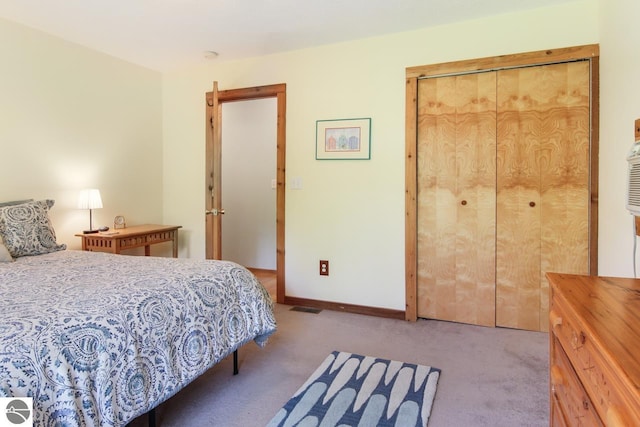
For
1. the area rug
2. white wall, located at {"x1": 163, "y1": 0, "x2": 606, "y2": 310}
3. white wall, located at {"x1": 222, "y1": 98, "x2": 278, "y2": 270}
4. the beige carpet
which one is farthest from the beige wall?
white wall, located at {"x1": 222, "y1": 98, "x2": 278, "y2": 270}

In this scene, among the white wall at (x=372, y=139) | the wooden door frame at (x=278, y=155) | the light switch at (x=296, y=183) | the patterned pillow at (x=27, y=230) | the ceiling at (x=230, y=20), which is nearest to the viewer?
the patterned pillow at (x=27, y=230)

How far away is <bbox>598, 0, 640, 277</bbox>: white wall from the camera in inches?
74.8

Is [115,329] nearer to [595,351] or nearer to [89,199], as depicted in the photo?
[595,351]

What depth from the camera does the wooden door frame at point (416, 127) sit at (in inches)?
98.5

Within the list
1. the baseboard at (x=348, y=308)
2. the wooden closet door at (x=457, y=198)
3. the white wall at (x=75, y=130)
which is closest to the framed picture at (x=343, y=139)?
the wooden closet door at (x=457, y=198)

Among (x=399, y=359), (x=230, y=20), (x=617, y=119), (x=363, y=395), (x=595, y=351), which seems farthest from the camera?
(x=230, y=20)

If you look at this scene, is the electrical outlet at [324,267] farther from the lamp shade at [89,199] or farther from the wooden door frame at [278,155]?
the lamp shade at [89,199]

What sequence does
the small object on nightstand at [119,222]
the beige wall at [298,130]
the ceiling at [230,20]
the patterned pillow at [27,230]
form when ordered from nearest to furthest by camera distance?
the patterned pillow at [27,230] < the ceiling at [230,20] < the beige wall at [298,130] < the small object on nightstand at [119,222]

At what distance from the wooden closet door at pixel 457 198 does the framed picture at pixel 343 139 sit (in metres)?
0.45

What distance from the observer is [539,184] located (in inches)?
105

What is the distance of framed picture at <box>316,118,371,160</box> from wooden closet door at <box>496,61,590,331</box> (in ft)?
3.33

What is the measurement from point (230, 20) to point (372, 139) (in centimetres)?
140

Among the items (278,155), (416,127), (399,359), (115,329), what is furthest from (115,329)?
(416,127)

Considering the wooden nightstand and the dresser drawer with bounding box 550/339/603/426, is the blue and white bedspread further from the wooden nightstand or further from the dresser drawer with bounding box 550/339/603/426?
the dresser drawer with bounding box 550/339/603/426
